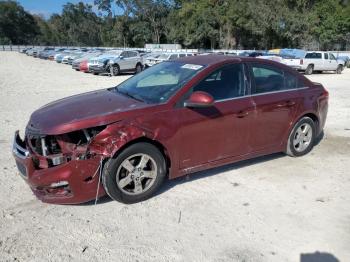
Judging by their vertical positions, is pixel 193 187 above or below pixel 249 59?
below

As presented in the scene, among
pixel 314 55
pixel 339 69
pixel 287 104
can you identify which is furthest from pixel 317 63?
pixel 287 104

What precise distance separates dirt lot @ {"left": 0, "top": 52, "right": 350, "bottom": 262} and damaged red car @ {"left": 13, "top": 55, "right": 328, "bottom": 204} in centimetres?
26

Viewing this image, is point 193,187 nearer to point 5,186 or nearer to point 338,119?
point 5,186

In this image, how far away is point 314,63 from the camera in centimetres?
2492

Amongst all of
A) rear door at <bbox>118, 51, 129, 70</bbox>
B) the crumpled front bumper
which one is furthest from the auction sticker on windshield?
rear door at <bbox>118, 51, 129, 70</bbox>

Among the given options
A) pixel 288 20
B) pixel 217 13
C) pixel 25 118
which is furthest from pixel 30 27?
pixel 25 118

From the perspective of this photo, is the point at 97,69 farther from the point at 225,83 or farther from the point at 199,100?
the point at 199,100

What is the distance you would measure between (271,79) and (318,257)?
2.81m

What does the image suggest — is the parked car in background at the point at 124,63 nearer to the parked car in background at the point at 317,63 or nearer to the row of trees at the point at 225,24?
the parked car in background at the point at 317,63

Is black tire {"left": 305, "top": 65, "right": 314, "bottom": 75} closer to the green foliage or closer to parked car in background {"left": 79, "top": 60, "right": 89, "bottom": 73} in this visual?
parked car in background {"left": 79, "top": 60, "right": 89, "bottom": 73}

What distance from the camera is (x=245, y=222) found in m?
3.95

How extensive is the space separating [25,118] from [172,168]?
18.6ft

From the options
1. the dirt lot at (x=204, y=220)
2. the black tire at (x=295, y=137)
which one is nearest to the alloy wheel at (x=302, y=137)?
the black tire at (x=295, y=137)

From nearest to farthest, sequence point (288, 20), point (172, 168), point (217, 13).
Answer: point (172, 168)
point (288, 20)
point (217, 13)
